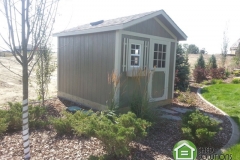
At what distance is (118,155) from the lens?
2.71 meters

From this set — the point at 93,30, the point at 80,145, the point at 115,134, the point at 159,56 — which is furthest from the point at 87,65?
the point at 115,134

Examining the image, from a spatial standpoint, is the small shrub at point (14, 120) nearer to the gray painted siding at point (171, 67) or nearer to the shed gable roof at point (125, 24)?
the shed gable roof at point (125, 24)

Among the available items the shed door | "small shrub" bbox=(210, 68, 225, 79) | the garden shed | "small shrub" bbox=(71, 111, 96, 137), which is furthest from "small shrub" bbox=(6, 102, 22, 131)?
"small shrub" bbox=(210, 68, 225, 79)

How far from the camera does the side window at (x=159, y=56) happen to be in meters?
6.21

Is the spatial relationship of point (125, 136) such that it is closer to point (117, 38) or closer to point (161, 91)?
point (117, 38)

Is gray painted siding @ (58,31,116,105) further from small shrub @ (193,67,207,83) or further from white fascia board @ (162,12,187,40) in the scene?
small shrub @ (193,67,207,83)

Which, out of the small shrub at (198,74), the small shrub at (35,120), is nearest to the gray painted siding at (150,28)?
the small shrub at (35,120)

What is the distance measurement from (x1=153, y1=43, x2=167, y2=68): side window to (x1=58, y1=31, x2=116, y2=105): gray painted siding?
178cm

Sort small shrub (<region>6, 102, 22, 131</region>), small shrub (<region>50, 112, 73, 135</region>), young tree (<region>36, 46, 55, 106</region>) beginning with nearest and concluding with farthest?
small shrub (<region>50, 112, 73, 135</region>), small shrub (<region>6, 102, 22, 131</region>), young tree (<region>36, 46, 55, 106</region>)

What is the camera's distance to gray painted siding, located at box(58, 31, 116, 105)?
17.4 ft

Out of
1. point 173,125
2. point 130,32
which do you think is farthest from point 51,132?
point 130,32

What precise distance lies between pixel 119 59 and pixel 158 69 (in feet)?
6.28

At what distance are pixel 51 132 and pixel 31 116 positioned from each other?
74 cm

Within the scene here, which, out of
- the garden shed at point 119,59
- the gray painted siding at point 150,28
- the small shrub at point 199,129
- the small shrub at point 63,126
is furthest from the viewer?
the gray painted siding at point 150,28
